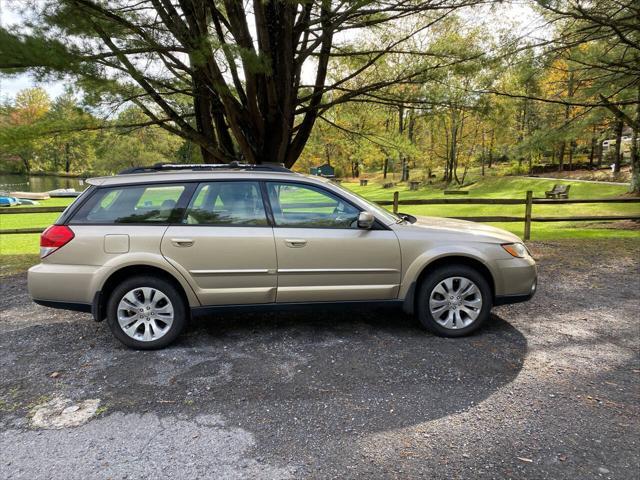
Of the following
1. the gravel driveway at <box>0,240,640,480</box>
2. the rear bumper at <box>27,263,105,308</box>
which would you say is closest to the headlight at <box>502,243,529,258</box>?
the gravel driveway at <box>0,240,640,480</box>

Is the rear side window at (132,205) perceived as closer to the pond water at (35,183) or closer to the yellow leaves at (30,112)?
the yellow leaves at (30,112)

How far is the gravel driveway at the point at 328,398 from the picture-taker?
2410mm

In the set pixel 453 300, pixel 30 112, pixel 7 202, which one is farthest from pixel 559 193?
pixel 7 202

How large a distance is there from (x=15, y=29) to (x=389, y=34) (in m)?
6.09

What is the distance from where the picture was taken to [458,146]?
36344 millimetres

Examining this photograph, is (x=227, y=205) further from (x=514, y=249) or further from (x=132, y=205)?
(x=514, y=249)

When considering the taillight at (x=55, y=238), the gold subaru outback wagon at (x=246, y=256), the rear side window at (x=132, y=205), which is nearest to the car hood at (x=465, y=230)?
the gold subaru outback wagon at (x=246, y=256)

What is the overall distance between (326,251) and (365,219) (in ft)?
1.54

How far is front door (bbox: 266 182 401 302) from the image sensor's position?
13.0 ft

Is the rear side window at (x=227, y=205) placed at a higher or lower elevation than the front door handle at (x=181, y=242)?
higher

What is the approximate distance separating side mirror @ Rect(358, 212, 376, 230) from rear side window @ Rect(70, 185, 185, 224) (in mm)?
1693

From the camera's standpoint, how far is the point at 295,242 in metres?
3.94

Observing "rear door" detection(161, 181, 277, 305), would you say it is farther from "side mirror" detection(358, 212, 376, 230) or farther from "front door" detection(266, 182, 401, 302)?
"side mirror" detection(358, 212, 376, 230)

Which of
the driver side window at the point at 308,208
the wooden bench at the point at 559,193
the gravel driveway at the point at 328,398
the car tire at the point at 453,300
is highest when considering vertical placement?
the driver side window at the point at 308,208
